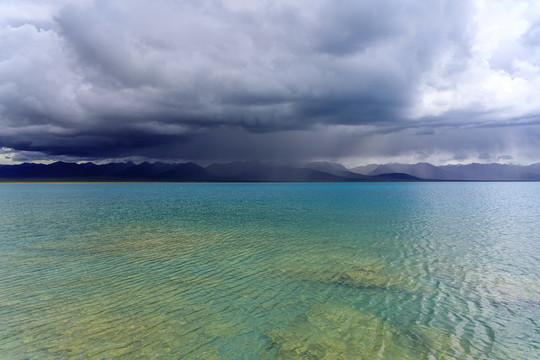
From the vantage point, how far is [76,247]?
90.0ft

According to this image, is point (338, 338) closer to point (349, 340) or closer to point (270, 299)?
point (349, 340)

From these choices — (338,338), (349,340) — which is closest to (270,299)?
(338,338)

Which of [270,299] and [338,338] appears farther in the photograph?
[270,299]

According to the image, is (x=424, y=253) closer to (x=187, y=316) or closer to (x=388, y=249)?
(x=388, y=249)

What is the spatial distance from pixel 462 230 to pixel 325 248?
21.2 m

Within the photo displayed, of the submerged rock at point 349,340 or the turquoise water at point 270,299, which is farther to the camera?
the turquoise water at point 270,299

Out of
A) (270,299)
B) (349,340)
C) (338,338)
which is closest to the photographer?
(349,340)

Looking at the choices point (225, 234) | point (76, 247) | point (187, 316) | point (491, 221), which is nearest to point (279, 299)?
point (187, 316)

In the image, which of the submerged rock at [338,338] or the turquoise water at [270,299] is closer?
the submerged rock at [338,338]

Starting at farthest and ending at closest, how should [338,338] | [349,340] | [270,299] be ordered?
1. [270,299]
2. [338,338]
3. [349,340]

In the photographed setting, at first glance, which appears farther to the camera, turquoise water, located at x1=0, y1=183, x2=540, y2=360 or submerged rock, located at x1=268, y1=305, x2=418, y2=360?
turquoise water, located at x1=0, y1=183, x2=540, y2=360

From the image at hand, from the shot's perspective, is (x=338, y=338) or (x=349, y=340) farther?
(x=338, y=338)

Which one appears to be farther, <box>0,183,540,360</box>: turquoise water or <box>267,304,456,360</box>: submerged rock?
<box>0,183,540,360</box>: turquoise water

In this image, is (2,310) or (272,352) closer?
(272,352)
